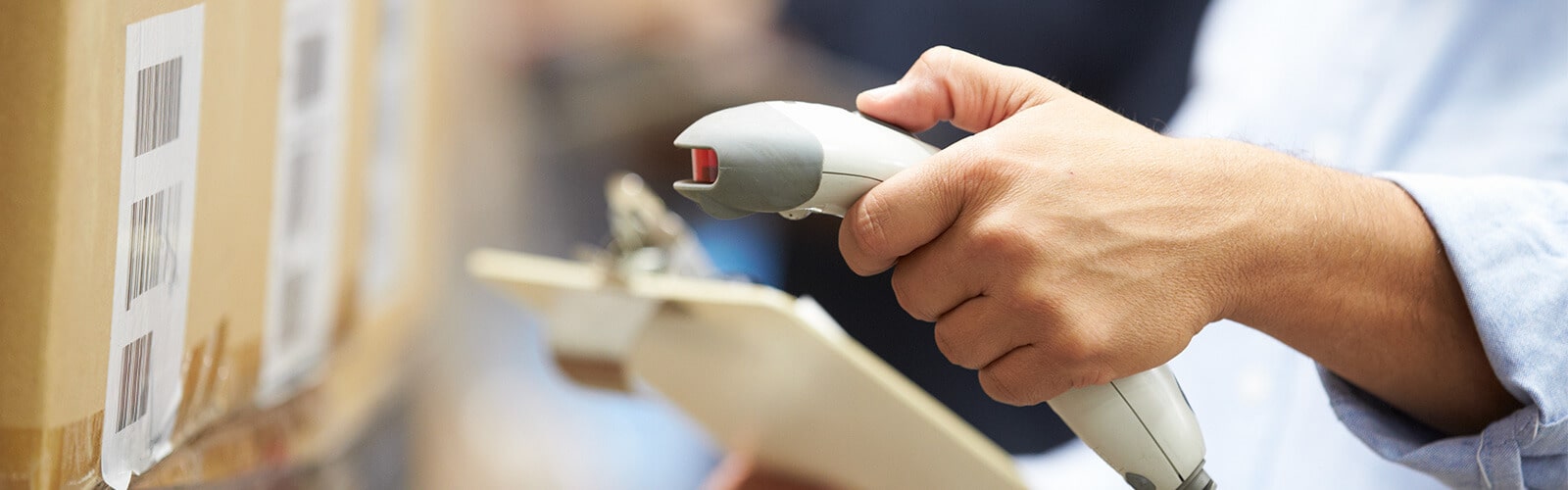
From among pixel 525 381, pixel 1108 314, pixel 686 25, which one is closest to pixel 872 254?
pixel 1108 314

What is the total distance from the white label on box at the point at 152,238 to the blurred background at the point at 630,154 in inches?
21.4

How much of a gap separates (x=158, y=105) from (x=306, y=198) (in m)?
0.27

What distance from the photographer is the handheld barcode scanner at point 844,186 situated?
1.09 ft

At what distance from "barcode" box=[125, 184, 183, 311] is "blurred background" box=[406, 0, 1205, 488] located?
550mm

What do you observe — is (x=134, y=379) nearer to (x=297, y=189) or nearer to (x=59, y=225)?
(x=59, y=225)

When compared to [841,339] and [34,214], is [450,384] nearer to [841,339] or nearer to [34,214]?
[841,339]

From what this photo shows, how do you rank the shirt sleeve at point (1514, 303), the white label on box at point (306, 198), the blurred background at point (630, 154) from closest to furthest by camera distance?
the shirt sleeve at point (1514, 303)
the white label on box at point (306, 198)
the blurred background at point (630, 154)

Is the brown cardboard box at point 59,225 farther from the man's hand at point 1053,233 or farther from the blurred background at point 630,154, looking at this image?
the blurred background at point 630,154

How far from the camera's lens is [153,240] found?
360 millimetres

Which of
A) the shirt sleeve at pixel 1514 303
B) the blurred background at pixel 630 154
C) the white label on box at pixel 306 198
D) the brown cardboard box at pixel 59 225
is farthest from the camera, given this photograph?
the blurred background at pixel 630 154

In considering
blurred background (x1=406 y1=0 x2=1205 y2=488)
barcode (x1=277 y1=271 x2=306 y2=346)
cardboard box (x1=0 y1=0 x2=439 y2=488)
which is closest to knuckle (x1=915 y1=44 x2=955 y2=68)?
cardboard box (x1=0 y1=0 x2=439 y2=488)

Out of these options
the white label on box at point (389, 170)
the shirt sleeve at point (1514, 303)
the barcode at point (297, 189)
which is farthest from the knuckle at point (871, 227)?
the white label on box at point (389, 170)

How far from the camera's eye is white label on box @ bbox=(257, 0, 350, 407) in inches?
21.1

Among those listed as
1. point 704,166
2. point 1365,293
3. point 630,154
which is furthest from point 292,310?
point 630,154
